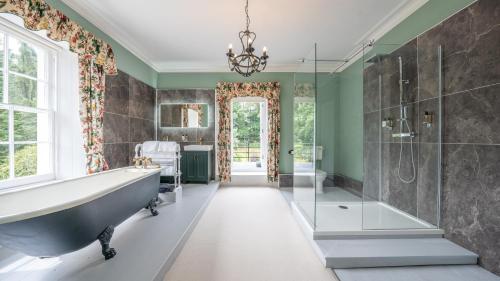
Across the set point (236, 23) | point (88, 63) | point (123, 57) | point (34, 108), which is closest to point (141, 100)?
point (123, 57)

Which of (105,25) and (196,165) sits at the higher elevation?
(105,25)

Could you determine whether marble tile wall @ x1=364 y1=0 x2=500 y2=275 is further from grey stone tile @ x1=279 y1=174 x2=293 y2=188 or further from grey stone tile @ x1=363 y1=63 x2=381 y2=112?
grey stone tile @ x1=279 y1=174 x2=293 y2=188

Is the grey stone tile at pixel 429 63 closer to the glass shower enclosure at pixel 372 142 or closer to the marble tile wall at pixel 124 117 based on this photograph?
the glass shower enclosure at pixel 372 142

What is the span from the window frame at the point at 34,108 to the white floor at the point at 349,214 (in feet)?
10.2

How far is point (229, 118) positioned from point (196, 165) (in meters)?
1.25

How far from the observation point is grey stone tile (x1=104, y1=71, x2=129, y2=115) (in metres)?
3.36

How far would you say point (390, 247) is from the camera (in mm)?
2117

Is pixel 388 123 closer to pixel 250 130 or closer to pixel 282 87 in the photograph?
pixel 282 87

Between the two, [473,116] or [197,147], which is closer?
[473,116]

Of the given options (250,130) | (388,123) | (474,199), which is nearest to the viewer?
(474,199)

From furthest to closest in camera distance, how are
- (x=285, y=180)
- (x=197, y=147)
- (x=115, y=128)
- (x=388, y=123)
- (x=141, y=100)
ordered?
(x=285, y=180)
(x=197, y=147)
(x=141, y=100)
(x=115, y=128)
(x=388, y=123)

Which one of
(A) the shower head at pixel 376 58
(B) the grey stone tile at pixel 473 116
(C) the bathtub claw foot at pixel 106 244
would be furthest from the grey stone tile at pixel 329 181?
(C) the bathtub claw foot at pixel 106 244

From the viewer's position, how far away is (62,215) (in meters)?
1.46

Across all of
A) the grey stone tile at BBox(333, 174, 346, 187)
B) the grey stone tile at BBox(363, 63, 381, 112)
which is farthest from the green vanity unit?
the grey stone tile at BBox(363, 63, 381, 112)
